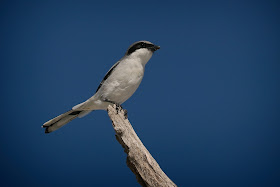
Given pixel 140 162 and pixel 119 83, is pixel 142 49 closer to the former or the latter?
pixel 119 83

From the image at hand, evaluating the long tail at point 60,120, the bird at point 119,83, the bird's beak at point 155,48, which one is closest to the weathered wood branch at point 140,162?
the bird at point 119,83

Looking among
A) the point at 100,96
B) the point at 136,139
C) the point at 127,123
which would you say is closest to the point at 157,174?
the point at 136,139

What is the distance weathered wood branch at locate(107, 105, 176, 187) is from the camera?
2.40 metres

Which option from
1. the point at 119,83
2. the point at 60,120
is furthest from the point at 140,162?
the point at 60,120

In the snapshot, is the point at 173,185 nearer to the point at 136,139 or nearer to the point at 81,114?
the point at 136,139

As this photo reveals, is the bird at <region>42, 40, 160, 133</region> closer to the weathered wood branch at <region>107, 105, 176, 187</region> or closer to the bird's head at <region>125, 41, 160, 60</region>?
the bird's head at <region>125, 41, 160, 60</region>

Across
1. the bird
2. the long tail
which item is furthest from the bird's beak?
the long tail

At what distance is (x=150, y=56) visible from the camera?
3.18 m

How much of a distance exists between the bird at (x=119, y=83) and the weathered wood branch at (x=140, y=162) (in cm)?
50

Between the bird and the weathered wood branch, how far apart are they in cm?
50

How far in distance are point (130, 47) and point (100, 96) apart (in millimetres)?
663

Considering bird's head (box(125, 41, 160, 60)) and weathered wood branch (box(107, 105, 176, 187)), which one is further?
bird's head (box(125, 41, 160, 60))

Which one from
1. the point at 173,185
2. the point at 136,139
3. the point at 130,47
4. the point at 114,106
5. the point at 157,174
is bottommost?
the point at 173,185

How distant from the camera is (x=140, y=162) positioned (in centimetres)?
244
